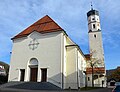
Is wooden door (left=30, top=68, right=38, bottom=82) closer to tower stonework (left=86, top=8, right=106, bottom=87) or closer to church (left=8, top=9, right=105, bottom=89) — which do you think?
church (left=8, top=9, right=105, bottom=89)

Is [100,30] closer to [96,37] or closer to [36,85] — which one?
[96,37]

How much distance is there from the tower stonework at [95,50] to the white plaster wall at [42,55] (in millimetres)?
17953

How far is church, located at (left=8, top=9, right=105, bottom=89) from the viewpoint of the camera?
26281mm

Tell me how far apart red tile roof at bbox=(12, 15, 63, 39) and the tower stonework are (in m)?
17.1

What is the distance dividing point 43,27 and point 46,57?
6.71 m

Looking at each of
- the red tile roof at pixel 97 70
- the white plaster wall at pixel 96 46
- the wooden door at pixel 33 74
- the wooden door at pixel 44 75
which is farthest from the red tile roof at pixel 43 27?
the red tile roof at pixel 97 70

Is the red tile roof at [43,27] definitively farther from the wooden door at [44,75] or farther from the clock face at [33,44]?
the wooden door at [44,75]

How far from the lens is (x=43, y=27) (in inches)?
1203

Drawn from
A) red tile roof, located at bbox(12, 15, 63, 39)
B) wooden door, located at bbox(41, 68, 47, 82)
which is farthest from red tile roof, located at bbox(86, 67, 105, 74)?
red tile roof, located at bbox(12, 15, 63, 39)

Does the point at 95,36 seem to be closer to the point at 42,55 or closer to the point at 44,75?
the point at 42,55

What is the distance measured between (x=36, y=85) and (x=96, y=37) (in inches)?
1151

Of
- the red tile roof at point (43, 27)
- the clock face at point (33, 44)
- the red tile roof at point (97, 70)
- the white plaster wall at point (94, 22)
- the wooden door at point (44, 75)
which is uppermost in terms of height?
the white plaster wall at point (94, 22)


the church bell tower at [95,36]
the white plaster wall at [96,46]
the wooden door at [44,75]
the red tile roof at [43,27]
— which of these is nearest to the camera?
the wooden door at [44,75]

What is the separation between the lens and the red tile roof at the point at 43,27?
28756 millimetres
